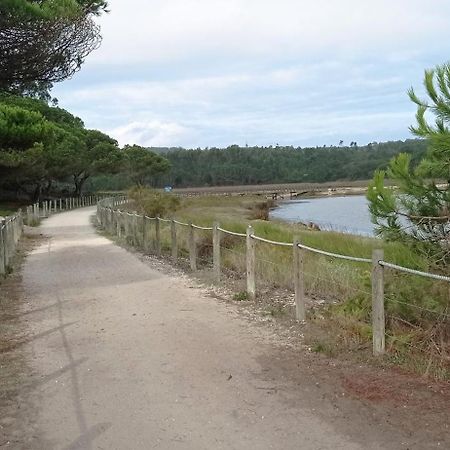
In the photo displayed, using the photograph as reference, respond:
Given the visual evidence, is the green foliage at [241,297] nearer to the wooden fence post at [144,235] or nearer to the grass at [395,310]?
the grass at [395,310]

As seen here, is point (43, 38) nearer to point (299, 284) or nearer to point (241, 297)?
point (241, 297)

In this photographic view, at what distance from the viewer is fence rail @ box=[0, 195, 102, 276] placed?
14.4 meters

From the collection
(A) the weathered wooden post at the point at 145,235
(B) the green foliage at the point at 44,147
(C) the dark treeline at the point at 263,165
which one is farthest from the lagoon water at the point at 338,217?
(C) the dark treeline at the point at 263,165

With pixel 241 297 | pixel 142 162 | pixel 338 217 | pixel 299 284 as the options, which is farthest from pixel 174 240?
pixel 142 162

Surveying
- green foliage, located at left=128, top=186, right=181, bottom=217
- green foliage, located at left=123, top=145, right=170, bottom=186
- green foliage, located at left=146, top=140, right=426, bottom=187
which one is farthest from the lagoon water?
green foliage, located at left=146, top=140, right=426, bottom=187

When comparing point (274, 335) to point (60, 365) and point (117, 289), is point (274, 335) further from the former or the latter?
point (117, 289)

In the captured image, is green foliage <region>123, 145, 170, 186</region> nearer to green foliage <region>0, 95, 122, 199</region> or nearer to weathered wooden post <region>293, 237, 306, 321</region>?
green foliage <region>0, 95, 122, 199</region>

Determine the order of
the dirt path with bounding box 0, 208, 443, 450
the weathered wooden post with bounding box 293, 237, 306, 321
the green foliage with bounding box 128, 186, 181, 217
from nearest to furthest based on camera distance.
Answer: the dirt path with bounding box 0, 208, 443, 450, the weathered wooden post with bounding box 293, 237, 306, 321, the green foliage with bounding box 128, 186, 181, 217

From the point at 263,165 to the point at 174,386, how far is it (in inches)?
5396

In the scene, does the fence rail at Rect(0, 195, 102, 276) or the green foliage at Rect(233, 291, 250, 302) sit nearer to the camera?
the green foliage at Rect(233, 291, 250, 302)

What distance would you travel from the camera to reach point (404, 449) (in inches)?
167

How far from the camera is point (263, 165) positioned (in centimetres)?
14175

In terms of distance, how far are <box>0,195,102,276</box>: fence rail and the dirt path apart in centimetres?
462

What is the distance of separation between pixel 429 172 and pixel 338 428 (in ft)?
9.64
